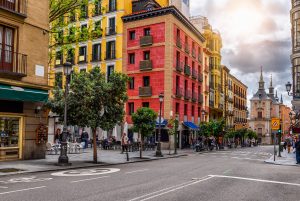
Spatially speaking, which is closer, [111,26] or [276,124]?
[276,124]

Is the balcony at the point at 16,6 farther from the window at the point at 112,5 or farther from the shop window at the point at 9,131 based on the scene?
the window at the point at 112,5

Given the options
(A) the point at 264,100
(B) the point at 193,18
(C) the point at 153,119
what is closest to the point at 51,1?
(C) the point at 153,119

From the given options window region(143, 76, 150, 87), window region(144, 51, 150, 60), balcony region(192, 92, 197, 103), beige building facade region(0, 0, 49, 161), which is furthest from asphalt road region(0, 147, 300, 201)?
balcony region(192, 92, 197, 103)

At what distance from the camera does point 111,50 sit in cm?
4278

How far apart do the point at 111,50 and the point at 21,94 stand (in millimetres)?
26054

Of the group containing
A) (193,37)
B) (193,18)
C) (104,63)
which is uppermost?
(193,18)

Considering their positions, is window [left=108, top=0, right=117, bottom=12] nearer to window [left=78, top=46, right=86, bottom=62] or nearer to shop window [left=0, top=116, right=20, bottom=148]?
window [left=78, top=46, right=86, bottom=62]

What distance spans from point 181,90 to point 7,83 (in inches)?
1057

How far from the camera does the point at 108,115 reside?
19484 mm

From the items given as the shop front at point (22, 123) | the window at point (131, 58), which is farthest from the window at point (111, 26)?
the shop front at point (22, 123)

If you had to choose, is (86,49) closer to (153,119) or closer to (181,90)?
(181,90)

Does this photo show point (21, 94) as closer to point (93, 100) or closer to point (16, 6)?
point (93, 100)

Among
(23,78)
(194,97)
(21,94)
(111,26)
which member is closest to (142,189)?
(21,94)

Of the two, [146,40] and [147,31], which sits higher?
[147,31]
